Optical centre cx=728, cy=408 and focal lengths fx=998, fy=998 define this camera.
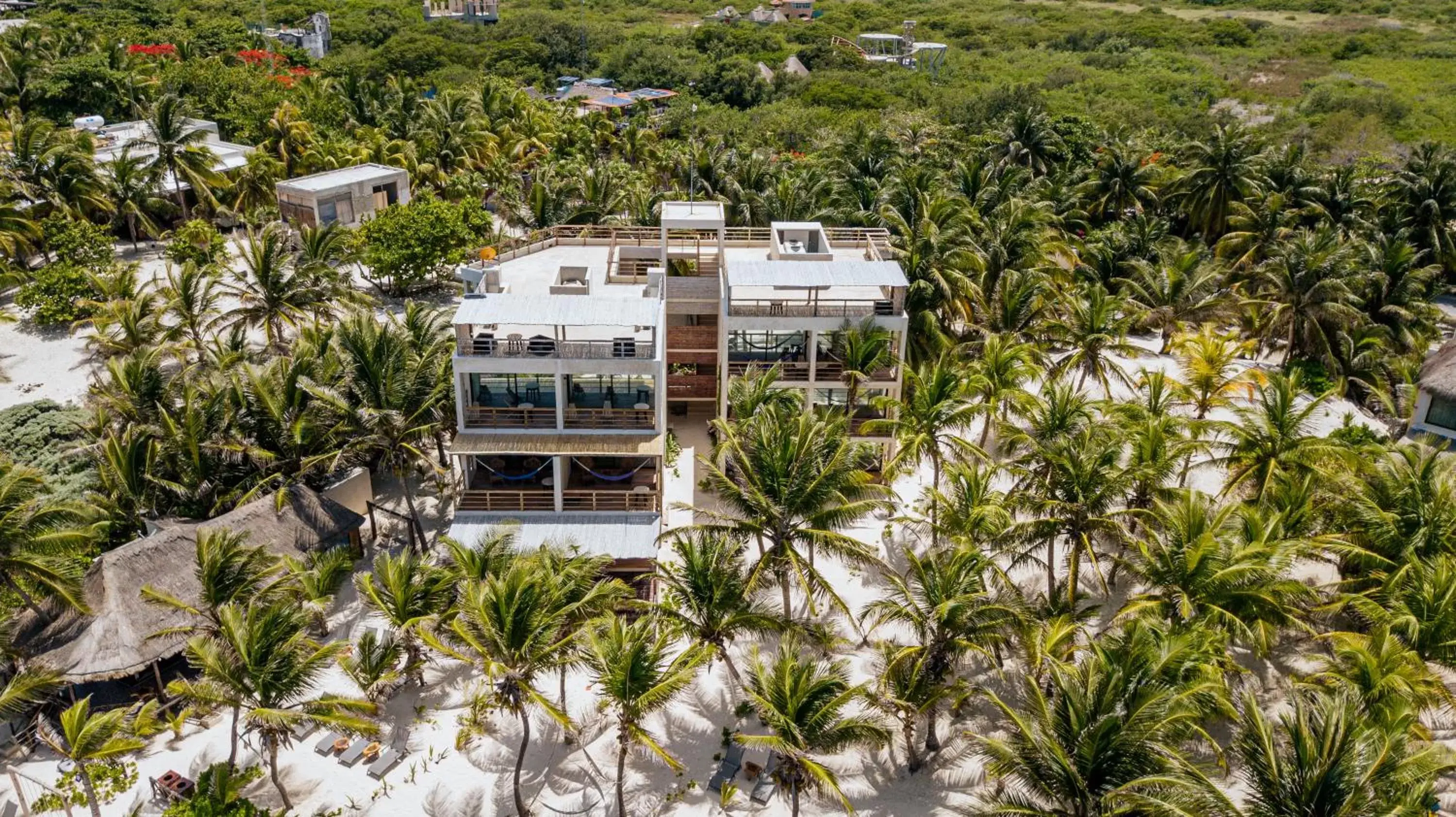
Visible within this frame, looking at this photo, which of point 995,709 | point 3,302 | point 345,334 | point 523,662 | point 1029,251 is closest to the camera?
point 523,662

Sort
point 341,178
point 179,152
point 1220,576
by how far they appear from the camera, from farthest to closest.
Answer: point 341,178, point 179,152, point 1220,576

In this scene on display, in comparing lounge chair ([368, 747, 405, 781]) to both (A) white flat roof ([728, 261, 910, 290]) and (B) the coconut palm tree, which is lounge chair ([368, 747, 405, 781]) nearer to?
(A) white flat roof ([728, 261, 910, 290])

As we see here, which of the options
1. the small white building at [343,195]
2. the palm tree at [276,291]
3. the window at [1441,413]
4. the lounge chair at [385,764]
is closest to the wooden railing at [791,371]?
the lounge chair at [385,764]

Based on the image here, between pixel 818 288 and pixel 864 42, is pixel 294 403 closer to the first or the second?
pixel 818 288

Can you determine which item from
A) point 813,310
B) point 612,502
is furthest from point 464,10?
point 612,502

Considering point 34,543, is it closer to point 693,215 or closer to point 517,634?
point 517,634

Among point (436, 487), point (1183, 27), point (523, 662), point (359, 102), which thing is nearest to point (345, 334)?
point (436, 487)
